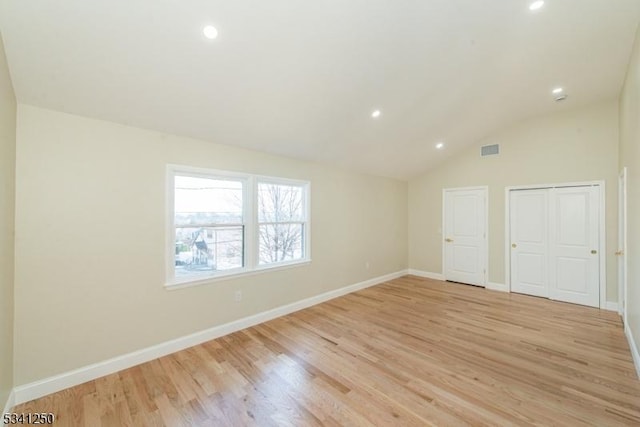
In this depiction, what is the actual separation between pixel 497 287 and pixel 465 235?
1.16 metres

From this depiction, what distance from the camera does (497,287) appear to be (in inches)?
204

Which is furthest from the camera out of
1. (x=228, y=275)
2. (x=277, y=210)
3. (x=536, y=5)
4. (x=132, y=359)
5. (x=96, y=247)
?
(x=277, y=210)

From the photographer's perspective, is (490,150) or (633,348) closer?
(633,348)

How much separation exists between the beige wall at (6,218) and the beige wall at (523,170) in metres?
6.46

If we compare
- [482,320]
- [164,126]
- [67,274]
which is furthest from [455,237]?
[67,274]

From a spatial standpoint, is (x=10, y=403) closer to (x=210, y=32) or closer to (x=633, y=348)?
(x=210, y=32)

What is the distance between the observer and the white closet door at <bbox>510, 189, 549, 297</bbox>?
4703 millimetres

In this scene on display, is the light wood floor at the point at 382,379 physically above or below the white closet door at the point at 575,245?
below

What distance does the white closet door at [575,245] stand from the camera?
424cm

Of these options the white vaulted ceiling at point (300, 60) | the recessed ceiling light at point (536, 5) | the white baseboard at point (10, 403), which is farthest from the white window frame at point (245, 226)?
the recessed ceiling light at point (536, 5)

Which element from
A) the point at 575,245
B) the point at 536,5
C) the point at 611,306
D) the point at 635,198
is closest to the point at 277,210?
the point at 536,5

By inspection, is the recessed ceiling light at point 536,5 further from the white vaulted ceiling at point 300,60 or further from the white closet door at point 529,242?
the white closet door at point 529,242

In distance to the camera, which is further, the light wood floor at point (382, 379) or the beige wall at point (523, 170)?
the beige wall at point (523, 170)

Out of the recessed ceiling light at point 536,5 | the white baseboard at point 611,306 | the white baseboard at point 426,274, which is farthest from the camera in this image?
the white baseboard at point 426,274
